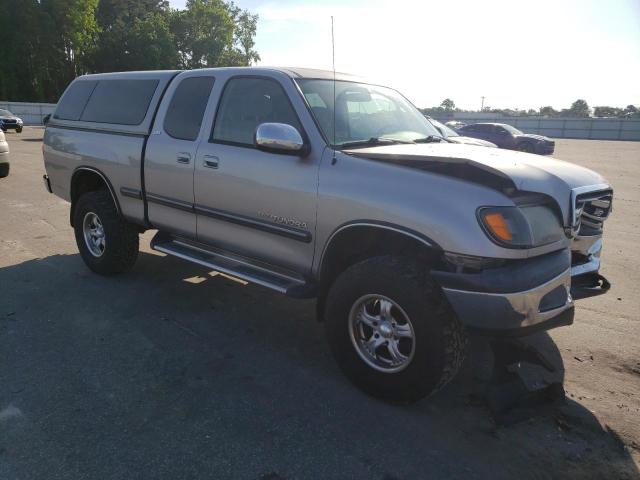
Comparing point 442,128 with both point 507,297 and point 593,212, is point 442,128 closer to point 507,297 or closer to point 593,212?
point 593,212

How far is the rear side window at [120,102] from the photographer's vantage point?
4867mm

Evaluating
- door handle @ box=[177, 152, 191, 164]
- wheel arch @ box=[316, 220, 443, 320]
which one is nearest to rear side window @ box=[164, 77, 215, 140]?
door handle @ box=[177, 152, 191, 164]

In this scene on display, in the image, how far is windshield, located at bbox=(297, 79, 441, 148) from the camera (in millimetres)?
3656

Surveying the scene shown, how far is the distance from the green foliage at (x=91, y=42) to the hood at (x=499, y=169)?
54596mm

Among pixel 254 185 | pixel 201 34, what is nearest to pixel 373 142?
pixel 254 185

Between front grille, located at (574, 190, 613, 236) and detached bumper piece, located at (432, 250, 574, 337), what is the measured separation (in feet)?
2.04

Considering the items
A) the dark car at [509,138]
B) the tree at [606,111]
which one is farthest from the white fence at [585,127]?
the dark car at [509,138]

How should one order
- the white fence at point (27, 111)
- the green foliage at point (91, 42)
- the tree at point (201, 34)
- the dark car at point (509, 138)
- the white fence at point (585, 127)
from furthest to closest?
the tree at point (201, 34)
the white fence at point (585, 127)
the green foliage at point (91, 42)
the white fence at point (27, 111)
the dark car at point (509, 138)

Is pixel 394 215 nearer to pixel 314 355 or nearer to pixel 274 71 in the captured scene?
pixel 314 355

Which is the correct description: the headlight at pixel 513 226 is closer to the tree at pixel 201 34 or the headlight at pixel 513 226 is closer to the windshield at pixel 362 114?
the windshield at pixel 362 114

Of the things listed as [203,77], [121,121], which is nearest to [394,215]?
[203,77]

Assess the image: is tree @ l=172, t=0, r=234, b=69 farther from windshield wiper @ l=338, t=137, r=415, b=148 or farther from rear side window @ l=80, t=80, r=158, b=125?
windshield wiper @ l=338, t=137, r=415, b=148

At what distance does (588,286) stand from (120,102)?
175 inches

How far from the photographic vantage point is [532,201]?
9.57 feet
